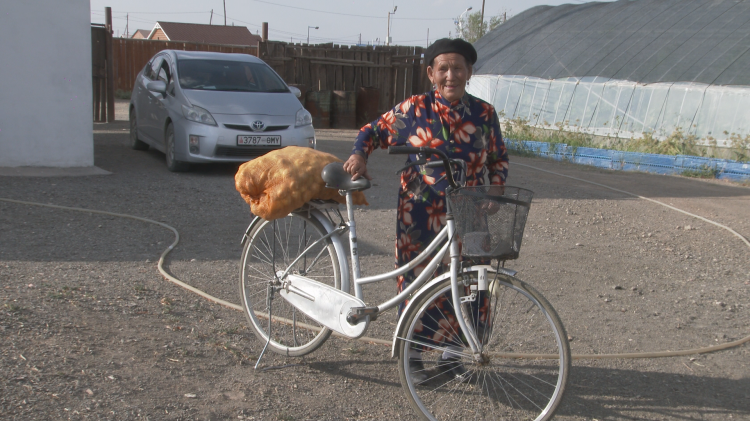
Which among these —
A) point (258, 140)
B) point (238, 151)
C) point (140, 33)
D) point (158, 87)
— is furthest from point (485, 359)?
point (140, 33)

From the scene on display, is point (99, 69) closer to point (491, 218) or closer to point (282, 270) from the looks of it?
point (282, 270)

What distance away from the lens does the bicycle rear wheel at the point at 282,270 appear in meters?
3.59

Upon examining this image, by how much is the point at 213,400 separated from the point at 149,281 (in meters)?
1.96

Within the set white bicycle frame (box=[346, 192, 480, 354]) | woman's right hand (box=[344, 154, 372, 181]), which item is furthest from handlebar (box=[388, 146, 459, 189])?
woman's right hand (box=[344, 154, 372, 181])

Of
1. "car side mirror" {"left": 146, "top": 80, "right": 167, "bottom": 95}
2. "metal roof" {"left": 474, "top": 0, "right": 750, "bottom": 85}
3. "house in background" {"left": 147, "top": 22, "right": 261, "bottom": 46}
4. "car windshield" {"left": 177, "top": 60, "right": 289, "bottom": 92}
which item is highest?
"house in background" {"left": 147, "top": 22, "right": 261, "bottom": 46}

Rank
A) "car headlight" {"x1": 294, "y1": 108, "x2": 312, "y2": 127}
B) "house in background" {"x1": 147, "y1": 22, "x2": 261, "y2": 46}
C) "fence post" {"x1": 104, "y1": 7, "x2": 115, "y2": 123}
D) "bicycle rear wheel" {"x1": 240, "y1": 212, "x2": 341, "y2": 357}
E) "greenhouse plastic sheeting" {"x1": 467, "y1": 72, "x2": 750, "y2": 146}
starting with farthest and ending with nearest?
"house in background" {"x1": 147, "y1": 22, "x2": 261, "y2": 46}
"fence post" {"x1": 104, "y1": 7, "x2": 115, "y2": 123}
"greenhouse plastic sheeting" {"x1": 467, "y1": 72, "x2": 750, "y2": 146}
"car headlight" {"x1": 294, "y1": 108, "x2": 312, "y2": 127}
"bicycle rear wheel" {"x1": 240, "y1": 212, "x2": 341, "y2": 357}

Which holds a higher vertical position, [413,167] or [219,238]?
[413,167]

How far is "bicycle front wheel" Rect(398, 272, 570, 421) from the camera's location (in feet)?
9.46

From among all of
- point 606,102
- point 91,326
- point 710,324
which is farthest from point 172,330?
point 606,102

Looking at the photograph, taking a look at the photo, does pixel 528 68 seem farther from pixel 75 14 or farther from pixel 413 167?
pixel 413 167

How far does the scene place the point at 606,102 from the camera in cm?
1627

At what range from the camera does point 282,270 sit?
3.77 m

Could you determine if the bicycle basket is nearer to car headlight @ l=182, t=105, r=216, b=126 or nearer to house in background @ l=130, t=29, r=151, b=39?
car headlight @ l=182, t=105, r=216, b=126

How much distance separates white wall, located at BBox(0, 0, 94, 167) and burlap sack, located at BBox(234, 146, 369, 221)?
6.63 metres
